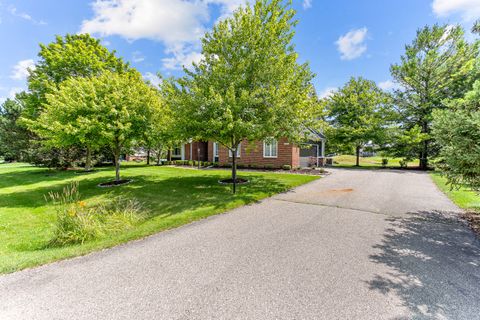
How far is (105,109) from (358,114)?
25.6 m

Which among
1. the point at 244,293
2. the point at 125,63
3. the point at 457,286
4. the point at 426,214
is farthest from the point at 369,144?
the point at 125,63

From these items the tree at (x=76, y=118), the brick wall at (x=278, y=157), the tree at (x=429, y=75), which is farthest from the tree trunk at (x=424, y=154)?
the tree at (x=76, y=118)

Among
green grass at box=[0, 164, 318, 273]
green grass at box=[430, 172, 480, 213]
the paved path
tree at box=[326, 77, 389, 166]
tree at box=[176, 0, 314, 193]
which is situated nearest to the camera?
the paved path

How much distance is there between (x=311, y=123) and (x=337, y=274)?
322 inches

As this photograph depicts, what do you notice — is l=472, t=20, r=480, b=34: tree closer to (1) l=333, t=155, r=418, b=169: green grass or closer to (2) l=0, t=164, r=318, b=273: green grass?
(2) l=0, t=164, r=318, b=273: green grass

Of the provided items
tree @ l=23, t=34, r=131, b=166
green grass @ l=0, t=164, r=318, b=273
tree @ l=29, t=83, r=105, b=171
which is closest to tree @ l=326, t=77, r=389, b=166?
green grass @ l=0, t=164, r=318, b=273

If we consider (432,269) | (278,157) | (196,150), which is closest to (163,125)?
(278,157)

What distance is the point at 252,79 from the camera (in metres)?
9.88

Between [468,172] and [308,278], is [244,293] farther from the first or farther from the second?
[468,172]

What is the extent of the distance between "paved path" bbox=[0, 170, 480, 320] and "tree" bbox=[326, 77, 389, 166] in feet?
63.3

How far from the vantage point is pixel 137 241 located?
4645 mm

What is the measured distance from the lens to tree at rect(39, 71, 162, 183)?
9289 mm

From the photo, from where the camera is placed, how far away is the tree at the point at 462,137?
464 centimetres

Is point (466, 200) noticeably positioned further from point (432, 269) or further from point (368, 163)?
point (368, 163)
